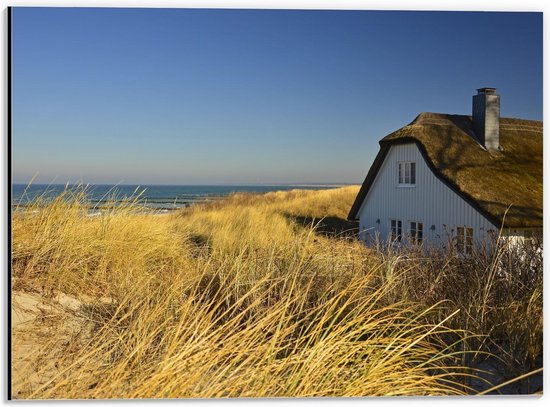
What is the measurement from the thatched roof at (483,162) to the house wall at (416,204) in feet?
0.55

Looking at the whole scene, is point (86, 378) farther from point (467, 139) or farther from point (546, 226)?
point (467, 139)

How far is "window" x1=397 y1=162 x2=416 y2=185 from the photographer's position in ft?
31.3

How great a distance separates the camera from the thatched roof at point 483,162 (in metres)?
6.45

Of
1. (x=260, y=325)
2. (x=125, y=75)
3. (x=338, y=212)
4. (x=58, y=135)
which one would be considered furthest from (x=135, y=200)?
(x=338, y=212)

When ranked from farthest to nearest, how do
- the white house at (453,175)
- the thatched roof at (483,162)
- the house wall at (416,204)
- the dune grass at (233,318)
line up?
the house wall at (416,204) → the white house at (453,175) → the thatched roof at (483,162) → the dune grass at (233,318)

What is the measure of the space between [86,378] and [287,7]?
96.8 inches

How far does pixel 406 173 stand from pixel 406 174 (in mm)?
19

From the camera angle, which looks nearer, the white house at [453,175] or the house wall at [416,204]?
the white house at [453,175]

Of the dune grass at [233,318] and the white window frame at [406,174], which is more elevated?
the white window frame at [406,174]

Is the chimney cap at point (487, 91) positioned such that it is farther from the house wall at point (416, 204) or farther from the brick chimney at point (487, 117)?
the house wall at point (416, 204)

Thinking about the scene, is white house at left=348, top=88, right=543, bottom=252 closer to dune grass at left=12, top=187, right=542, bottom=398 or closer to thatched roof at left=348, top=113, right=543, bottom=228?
thatched roof at left=348, top=113, right=543, bottom=228

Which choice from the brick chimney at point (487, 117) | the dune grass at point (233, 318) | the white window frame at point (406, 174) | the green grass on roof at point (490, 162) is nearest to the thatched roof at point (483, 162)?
the green grass on roof at point (490, 162)

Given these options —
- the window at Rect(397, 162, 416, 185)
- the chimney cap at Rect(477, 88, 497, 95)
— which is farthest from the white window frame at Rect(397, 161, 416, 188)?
the chimney cap at Rect(477, 88, 497, 95)

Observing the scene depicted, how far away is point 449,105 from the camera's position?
8664mm
